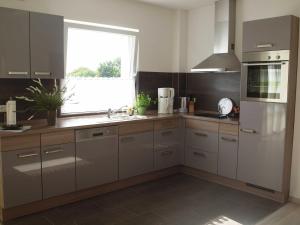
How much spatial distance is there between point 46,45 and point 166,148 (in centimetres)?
203

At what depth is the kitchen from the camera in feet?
9.72

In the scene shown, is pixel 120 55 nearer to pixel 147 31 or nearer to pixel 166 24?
pixel 147 31

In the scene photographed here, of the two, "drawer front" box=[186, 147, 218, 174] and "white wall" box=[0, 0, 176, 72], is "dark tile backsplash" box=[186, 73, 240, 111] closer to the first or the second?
"white wall" box=[0, 0, 176, 72]

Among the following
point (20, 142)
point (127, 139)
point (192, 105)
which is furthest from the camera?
point (192, 105)

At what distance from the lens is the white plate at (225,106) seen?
Answer: 4162 millimetres

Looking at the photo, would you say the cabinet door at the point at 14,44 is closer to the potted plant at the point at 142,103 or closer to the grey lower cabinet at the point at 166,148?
the potted plant at the point at 142,103

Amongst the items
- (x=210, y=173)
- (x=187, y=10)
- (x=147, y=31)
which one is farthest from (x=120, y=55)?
(x=210, y=173)

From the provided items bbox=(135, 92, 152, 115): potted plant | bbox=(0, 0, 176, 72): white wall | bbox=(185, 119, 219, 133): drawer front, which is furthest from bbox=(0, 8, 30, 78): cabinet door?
bbox=(185, 119, 219, 133): drawer front

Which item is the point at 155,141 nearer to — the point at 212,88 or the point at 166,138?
the point at 166,138

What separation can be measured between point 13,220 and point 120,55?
2498 millimetres

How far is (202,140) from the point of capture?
4.05 m

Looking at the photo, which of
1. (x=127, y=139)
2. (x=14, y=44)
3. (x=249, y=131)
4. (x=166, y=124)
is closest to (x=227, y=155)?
(x=249, y=131)

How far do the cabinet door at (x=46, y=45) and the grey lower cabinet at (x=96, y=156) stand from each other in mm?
714

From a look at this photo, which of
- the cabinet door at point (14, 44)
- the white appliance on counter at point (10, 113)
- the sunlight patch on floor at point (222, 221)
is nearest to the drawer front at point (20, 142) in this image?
the white appliance on counter at point (10, 113)
